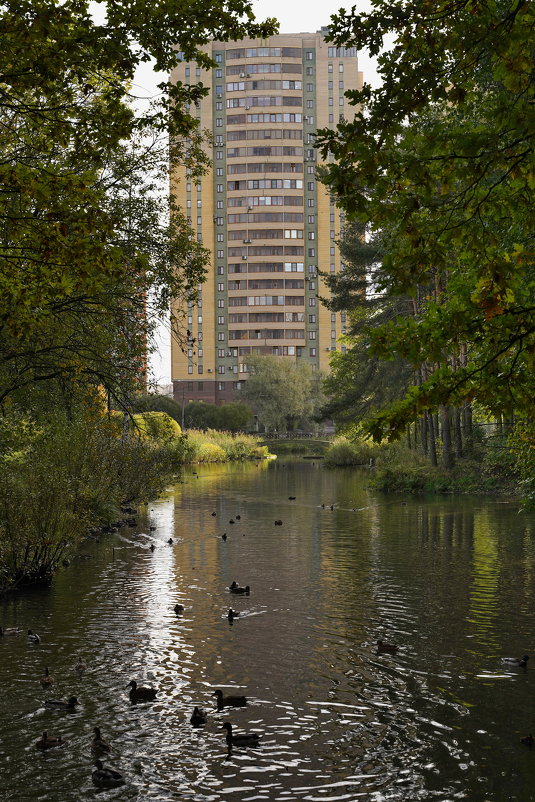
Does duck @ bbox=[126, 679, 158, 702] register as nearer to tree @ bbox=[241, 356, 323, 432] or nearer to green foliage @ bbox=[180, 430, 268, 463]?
green foliage @ bbox=[180, 430, 268, 463]

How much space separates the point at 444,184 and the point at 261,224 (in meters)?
140

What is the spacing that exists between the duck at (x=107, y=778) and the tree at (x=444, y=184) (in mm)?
3904

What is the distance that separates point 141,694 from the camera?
9.62 metres

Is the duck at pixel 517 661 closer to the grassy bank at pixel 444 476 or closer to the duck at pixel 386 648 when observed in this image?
the duck at pixel 386 648

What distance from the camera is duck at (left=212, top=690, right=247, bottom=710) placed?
9.39 meters

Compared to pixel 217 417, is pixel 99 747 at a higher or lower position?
lower

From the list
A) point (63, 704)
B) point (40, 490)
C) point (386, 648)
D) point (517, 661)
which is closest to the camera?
point (63, 704)

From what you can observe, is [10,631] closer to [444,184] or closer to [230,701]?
[230,701]

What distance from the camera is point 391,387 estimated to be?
46.2 meters

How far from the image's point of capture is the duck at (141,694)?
9.59m

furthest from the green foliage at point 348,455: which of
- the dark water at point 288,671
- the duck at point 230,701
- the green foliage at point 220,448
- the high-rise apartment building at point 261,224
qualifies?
the high-rise apartment building at point 261,224

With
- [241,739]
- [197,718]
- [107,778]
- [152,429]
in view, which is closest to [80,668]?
[197,718]

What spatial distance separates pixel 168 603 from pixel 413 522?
43.0ft

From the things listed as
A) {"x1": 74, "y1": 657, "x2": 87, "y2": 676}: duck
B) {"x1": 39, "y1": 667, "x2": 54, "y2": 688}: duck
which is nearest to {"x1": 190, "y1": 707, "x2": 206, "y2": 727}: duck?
{"x1": 39, "y1": 667, "x2": 54, "y2": 688}: duck
